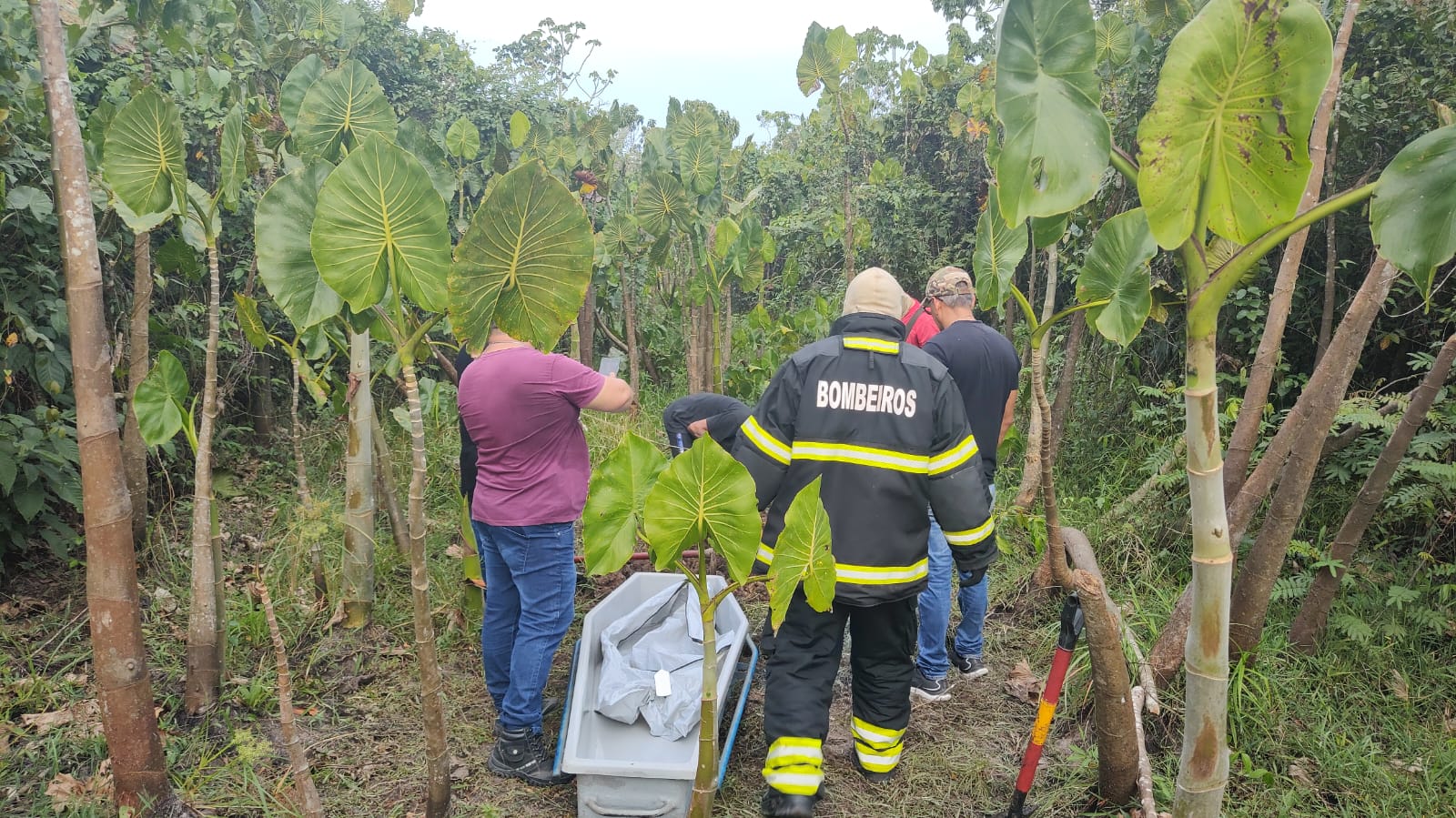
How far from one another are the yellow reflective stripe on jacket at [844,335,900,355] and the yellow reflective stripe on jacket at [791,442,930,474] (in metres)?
0.31

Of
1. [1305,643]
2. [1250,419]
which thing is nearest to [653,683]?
[1250,419]

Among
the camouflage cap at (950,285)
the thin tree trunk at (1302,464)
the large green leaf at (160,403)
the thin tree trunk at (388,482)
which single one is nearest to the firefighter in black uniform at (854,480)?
the camouflage cap at (950,285)

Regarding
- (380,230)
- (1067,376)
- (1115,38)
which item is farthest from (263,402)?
(1115,38)

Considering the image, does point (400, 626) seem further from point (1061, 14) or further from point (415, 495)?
point (1061, 14)

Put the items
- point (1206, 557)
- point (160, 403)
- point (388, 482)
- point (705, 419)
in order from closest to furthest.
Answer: point (1206, 557), point (160, 403), point (705, 419), point (388, 482)

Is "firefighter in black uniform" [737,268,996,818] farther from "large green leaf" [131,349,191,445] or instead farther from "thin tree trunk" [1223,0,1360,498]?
"large green leaf" [131,349,191,445]

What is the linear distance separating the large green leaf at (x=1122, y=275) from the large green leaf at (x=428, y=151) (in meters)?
2.18

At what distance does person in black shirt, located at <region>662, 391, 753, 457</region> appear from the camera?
3.50 m

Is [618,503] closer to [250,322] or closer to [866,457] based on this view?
[866,457]

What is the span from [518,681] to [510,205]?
1678 mm

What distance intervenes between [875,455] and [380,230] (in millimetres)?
1525

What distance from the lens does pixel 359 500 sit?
136 inches

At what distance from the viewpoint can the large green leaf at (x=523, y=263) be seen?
1.81 meters

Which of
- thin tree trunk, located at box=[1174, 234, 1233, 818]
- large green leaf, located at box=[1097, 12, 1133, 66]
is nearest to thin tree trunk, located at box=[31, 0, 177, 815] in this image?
thin tree trunk, located at box=[1174, 234, 1233, 818]
